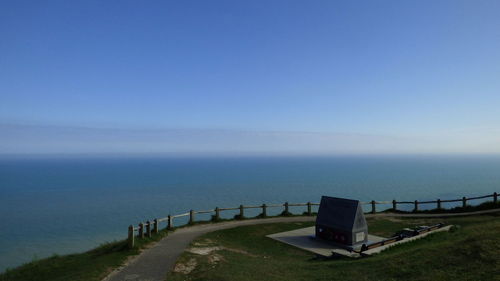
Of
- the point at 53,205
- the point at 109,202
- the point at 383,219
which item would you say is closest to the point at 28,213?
the point at 53,205

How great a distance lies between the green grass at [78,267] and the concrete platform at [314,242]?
758 cm

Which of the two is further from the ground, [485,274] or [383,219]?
[485,274]

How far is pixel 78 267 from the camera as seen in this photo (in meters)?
12.1

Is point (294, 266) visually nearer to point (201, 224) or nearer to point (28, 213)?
point (201, 224)

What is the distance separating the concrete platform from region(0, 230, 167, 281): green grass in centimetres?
758

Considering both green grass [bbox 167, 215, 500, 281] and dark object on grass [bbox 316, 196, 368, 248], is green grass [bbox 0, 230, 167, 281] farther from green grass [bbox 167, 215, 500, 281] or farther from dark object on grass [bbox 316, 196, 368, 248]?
dark object on grass [bbox 316, 196, 368, 248]

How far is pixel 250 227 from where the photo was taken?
20188 millimetres

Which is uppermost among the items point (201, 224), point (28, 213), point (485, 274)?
point (485, 274)

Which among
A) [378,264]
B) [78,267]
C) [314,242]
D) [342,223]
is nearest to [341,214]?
[342,223]

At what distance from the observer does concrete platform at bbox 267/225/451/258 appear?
44.2ft

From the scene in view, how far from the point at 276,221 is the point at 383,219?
25.3ft

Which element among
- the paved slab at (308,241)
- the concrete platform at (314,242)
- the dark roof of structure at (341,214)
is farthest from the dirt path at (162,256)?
the dark roof of structure at (341,214)

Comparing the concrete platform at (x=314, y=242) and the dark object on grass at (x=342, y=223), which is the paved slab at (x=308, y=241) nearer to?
the concrete platform at (x=314, y=242)

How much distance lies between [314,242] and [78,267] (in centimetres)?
1101
